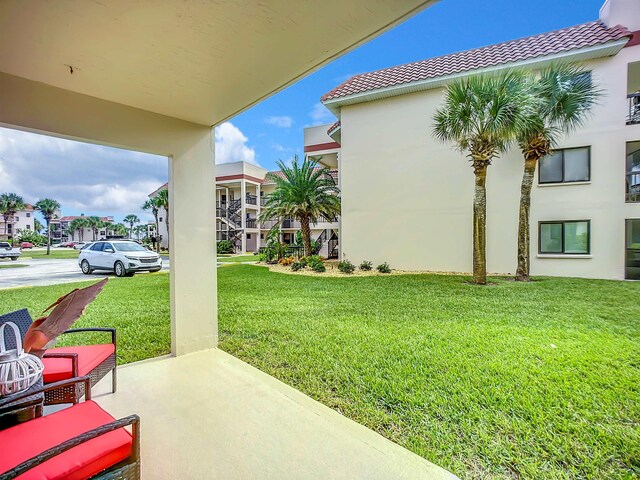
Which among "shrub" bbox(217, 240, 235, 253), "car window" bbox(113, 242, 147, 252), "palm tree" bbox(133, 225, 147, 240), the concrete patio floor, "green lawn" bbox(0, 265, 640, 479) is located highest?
"palm tree" bbox(133, 225, 147, 240)

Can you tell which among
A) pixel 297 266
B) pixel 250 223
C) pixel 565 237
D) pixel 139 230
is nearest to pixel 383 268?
pixel 297 266

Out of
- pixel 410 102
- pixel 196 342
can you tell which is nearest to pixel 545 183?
pixel 410 102

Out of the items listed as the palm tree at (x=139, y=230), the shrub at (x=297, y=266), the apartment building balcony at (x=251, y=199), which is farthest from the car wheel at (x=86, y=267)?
the palm tree at (x=139, y=230)

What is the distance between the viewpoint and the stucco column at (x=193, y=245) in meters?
3.85

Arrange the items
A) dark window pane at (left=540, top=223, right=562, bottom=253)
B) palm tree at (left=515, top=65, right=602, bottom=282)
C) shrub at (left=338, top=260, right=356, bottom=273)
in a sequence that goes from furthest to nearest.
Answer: shrub at (left=338, top=260, right=356, bottom=273), dark window pane at (left=540, top=223, right=562, bottom=253), palm tree at (left=515, top=65, right=602, bottom=282)

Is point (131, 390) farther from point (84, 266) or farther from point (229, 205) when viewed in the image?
point (229, 205)

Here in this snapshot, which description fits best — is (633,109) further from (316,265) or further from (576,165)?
(316,265)

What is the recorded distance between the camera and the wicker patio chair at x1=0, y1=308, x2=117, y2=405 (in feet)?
6.94

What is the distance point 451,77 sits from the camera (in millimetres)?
11430

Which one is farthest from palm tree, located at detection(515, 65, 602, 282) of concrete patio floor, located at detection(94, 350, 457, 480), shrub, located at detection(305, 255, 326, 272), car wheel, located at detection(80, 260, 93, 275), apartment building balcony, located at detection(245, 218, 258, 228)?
apartment building balcony, located at detection(245, 218, 258, 228)

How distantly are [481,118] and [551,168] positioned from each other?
15.1 ft

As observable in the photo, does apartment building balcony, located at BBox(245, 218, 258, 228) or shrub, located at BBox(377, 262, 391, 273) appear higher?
apartment building balcony, located at BBox(245, 218, 258, 228)

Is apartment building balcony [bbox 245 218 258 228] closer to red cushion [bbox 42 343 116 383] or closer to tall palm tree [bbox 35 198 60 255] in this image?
tall palm tree [bbox 35 198 60 255]

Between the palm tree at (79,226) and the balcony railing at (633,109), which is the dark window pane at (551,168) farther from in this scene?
the palm tree at (79,226)
